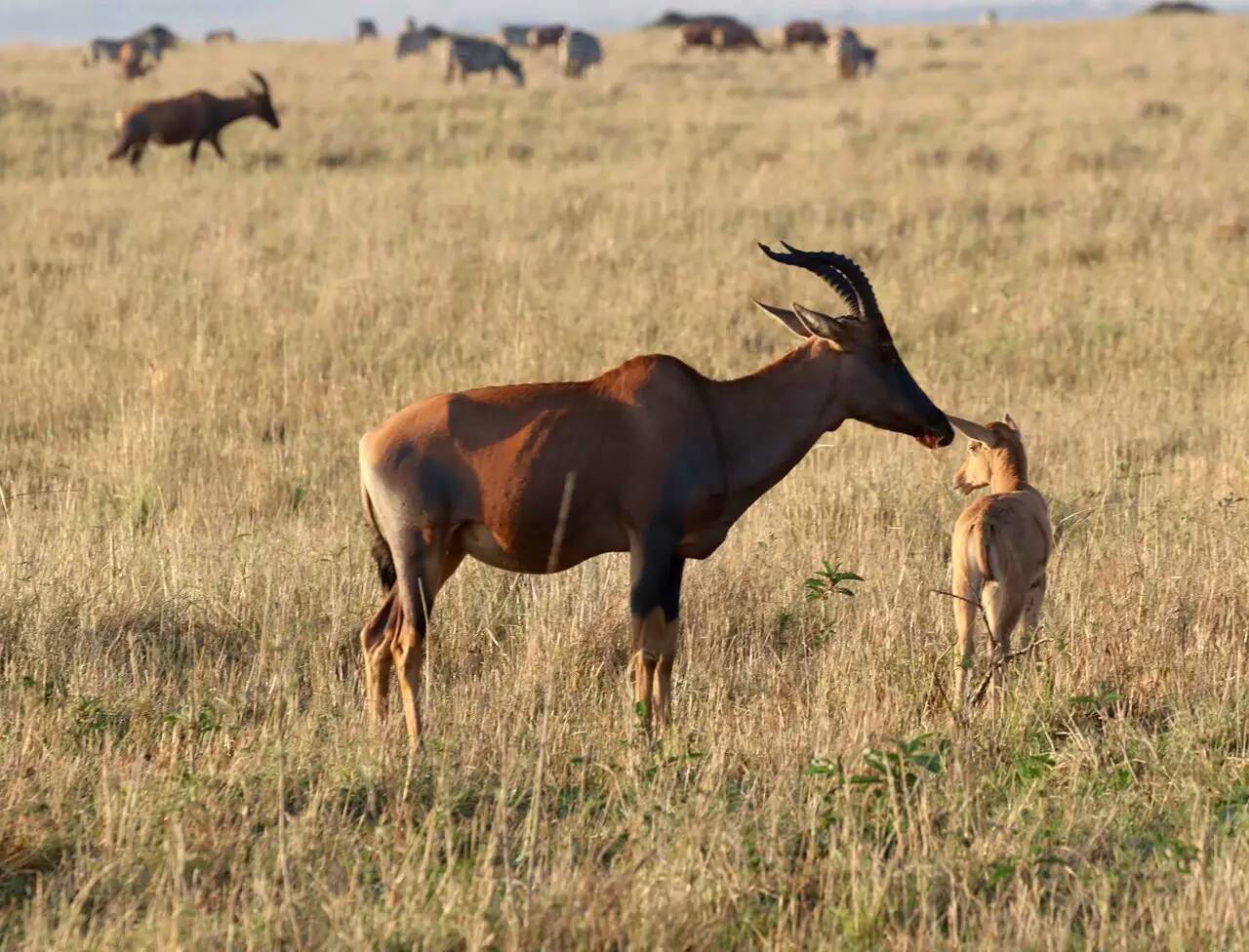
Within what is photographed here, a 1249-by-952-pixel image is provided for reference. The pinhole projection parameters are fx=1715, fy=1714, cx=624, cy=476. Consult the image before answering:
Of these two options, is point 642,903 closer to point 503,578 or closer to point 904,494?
point 503,578

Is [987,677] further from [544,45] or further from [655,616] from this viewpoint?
[544,45]

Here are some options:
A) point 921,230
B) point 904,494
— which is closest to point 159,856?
point 904,494

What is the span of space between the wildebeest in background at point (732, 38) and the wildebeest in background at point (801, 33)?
1983 millimetres

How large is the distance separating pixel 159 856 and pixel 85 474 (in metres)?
4.97

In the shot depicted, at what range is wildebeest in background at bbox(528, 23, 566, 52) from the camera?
65500 mm

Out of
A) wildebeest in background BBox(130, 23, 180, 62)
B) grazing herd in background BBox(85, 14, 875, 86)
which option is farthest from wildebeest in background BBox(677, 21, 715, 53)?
wildebeest in background BBox(130, 23, 180, 62)

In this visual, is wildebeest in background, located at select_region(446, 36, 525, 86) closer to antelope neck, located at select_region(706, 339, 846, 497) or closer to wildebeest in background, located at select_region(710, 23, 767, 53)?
wildebeest in background, located at select_region(710, 23, 767, 53)

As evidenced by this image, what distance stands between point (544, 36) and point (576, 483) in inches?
2461

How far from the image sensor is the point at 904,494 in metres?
8.52

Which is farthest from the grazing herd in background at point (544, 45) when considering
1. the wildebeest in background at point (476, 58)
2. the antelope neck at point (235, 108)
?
the antelope neck at point (235, 108)

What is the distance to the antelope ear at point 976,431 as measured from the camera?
6.76m

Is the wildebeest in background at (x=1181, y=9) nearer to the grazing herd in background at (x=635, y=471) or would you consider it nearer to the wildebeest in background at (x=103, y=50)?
the wildebeest in background at (x=103, y=50)

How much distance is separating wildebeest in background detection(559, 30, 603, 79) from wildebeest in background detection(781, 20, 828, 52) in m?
11.0

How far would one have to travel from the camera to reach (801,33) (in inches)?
2463
